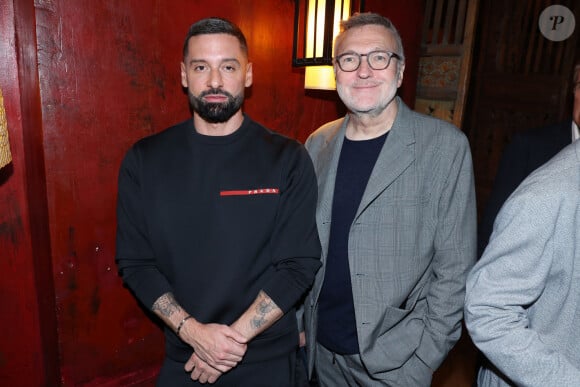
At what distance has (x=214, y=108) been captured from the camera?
1.74m

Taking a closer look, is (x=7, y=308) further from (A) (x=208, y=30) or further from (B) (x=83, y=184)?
(A) (x=208, y=30)

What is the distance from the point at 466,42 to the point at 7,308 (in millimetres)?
3630

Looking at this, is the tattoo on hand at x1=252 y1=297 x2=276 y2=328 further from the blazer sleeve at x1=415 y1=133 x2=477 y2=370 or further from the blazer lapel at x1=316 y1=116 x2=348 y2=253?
the blazer sleeve at x1=415 y1=133 x2=477 y2=370

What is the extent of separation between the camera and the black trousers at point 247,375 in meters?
1.80

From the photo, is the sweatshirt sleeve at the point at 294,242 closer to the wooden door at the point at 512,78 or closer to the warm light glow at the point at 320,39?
the warm light glow at the point at 320,39

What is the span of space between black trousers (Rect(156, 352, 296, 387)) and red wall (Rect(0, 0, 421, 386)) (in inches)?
21.6

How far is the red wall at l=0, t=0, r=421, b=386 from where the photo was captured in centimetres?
180

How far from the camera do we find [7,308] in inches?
75.2

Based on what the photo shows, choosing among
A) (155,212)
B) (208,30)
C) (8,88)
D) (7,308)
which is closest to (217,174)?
(155,212)

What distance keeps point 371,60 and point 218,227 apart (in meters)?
0.91

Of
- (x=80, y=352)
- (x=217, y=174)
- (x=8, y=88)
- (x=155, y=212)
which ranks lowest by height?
(x=80, y=352)

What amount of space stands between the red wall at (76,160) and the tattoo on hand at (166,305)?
53cm

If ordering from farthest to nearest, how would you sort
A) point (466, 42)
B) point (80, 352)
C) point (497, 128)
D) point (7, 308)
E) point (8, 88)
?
point (497, 128), point (466, 42), point (80, 352), point (7, 308), point (8, 88)

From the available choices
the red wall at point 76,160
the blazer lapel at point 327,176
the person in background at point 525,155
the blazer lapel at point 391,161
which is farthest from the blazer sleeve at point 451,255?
the red wall at point 76,160
